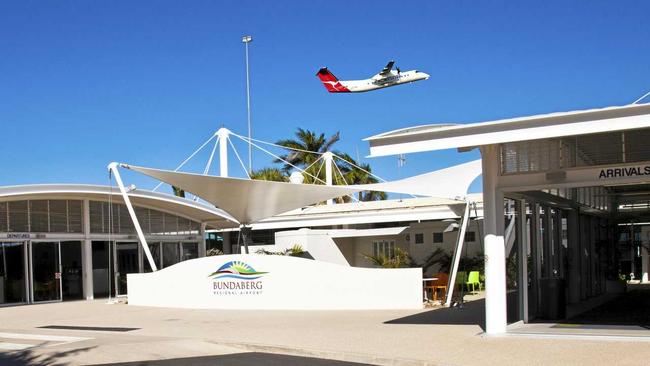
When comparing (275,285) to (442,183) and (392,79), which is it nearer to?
(442,183)

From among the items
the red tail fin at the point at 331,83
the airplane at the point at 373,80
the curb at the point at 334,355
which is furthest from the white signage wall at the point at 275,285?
the red tail fin at the point at 331,83

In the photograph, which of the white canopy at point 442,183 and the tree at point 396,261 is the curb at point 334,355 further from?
the tree at point 396,261

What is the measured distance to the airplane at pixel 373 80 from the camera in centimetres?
4216

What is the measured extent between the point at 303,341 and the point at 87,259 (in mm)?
15647

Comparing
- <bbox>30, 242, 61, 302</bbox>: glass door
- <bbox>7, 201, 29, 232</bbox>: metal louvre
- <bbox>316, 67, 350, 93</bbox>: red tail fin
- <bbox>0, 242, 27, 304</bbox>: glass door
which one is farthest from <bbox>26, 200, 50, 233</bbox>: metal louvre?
<bbox>316, 67, 350, 93</bbox>: red tail fin

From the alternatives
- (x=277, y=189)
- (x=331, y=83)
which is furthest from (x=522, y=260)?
(x=331, y=83)

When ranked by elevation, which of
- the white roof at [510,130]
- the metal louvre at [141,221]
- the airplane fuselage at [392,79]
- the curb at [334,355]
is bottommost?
the curb at [334,355]

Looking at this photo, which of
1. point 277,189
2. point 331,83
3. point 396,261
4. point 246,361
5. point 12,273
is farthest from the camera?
point 331,83

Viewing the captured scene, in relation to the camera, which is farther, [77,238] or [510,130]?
[77,238]

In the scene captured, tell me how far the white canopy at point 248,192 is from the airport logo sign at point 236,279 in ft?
7.16

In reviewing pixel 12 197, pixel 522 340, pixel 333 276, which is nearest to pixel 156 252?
pixel 12 197

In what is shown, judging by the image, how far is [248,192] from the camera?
70.3 feet

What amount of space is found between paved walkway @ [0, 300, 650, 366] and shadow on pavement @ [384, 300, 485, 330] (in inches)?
0.8

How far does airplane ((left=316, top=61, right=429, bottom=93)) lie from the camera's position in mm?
42156
